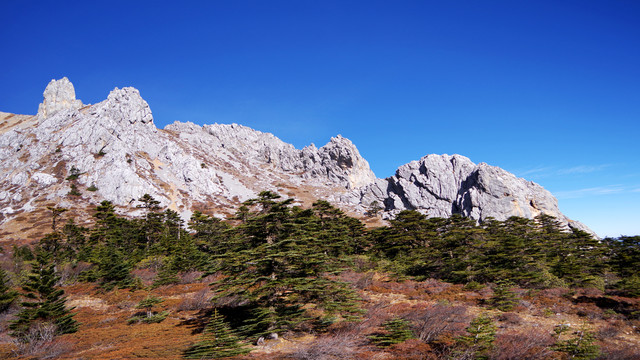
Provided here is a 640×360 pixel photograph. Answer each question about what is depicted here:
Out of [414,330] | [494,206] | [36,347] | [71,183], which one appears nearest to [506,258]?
[414,330]

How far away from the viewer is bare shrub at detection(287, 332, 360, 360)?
10.2 metres

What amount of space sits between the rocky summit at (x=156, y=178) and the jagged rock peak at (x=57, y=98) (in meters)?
0.48

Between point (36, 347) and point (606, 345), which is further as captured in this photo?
point (36, 347)

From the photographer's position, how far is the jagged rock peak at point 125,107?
105656 millimetres

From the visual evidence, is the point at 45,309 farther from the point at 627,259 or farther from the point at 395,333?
the point at 627,259

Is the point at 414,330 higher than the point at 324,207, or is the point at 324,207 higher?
the point at 324,207

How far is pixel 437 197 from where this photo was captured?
97.5 m

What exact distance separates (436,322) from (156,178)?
97.1 meters

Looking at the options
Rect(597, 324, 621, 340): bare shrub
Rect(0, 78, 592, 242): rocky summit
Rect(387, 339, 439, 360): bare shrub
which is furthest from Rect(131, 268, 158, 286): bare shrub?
Rect(0, 78, 592, 242): rocky summit

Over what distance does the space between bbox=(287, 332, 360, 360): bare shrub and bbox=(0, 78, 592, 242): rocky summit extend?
241 feet

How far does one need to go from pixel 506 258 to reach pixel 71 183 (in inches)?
3884

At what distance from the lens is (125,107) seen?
374 ft

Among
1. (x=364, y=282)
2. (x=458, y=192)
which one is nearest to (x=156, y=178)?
(x=364, y=282)

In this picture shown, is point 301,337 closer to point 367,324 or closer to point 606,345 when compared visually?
point 367,324
